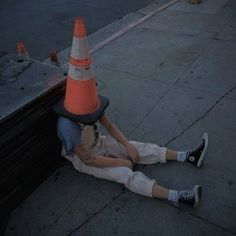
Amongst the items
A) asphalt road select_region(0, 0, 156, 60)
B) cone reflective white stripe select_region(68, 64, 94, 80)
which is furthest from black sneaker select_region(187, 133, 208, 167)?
asphalt road select_region(0, 0, 156, 60)

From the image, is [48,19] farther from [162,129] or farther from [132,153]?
[132,153]

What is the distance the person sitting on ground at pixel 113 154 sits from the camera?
2.49 metres

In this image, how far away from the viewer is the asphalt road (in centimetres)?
574

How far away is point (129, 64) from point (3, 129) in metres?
2.92

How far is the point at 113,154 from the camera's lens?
297cm

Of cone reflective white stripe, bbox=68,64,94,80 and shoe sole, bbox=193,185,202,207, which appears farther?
shoe sole, bbox=193,185,202,207

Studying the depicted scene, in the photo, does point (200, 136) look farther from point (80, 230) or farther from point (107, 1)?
point (107, 1)

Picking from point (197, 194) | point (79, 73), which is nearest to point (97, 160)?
point (79, 73)

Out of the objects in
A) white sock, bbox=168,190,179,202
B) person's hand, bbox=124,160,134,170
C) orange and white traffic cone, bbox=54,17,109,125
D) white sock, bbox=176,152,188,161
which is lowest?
white sock, bbox=176,152,188,161

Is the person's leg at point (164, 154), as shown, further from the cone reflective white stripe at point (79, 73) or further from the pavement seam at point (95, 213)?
the cone reflective white stripe at point (79, 73)

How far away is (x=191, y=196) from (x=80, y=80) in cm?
130

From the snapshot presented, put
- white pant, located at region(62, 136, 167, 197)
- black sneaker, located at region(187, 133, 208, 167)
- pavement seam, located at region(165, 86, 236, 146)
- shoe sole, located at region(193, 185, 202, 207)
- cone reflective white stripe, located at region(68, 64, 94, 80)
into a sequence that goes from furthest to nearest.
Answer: pavement seam, located at region(165, 86, 236, 146), black sneaker, located at region(187, 133, 208, 167), white pant, located at region(62, 136, 167, 197), shoe sole, located at region(193, 185, 202, 207), cone reflective white stripe, located at region(68, 64, 94, 80)

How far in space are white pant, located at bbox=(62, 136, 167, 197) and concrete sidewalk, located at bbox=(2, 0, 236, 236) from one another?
0.10 m

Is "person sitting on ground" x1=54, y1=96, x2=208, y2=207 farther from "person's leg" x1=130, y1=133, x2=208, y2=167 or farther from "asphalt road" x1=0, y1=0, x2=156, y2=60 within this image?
"asphalt road" x1=0, y1=0, x2=156, y2=60
